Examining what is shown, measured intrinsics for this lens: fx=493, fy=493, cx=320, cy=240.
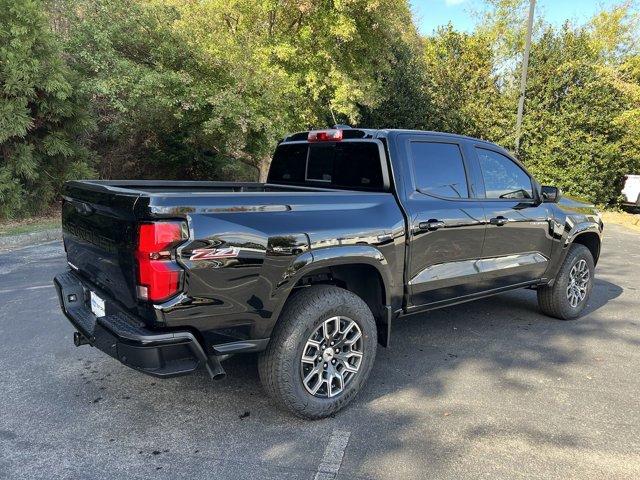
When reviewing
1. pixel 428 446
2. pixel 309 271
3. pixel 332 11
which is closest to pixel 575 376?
pixel 428 446

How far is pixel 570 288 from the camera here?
5195mm

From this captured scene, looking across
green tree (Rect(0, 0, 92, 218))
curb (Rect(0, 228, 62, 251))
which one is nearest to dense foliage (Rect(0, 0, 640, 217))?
green tree (Rect(0, 0, 92, 218))

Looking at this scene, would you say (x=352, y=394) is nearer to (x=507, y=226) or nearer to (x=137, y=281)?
(x=137, y=281)

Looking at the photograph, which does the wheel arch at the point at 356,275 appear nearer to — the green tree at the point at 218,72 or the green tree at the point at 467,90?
the green tree at the point at 218,72

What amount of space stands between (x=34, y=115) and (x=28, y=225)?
2.47m

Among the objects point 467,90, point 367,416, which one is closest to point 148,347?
point 367,416

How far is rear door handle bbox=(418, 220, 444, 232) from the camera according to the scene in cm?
361

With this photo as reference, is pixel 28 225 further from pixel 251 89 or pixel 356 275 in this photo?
pixel 356 275

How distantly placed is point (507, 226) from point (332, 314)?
6.90 feet

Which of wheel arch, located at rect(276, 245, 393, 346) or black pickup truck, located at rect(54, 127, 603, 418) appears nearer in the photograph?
black pickup truck, located at rect(54, 127, 603, 418)

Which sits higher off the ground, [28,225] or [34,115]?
[34,115]

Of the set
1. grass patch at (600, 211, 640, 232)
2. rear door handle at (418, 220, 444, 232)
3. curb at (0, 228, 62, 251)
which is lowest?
grass patch at (600, 211, 640, 232)

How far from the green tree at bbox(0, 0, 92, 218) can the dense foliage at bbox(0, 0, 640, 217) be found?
0.10 feet

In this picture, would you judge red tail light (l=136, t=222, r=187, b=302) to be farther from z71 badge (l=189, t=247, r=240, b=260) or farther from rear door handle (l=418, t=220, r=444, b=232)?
rear door handle (l=418, t=220, r=444, b=232)
